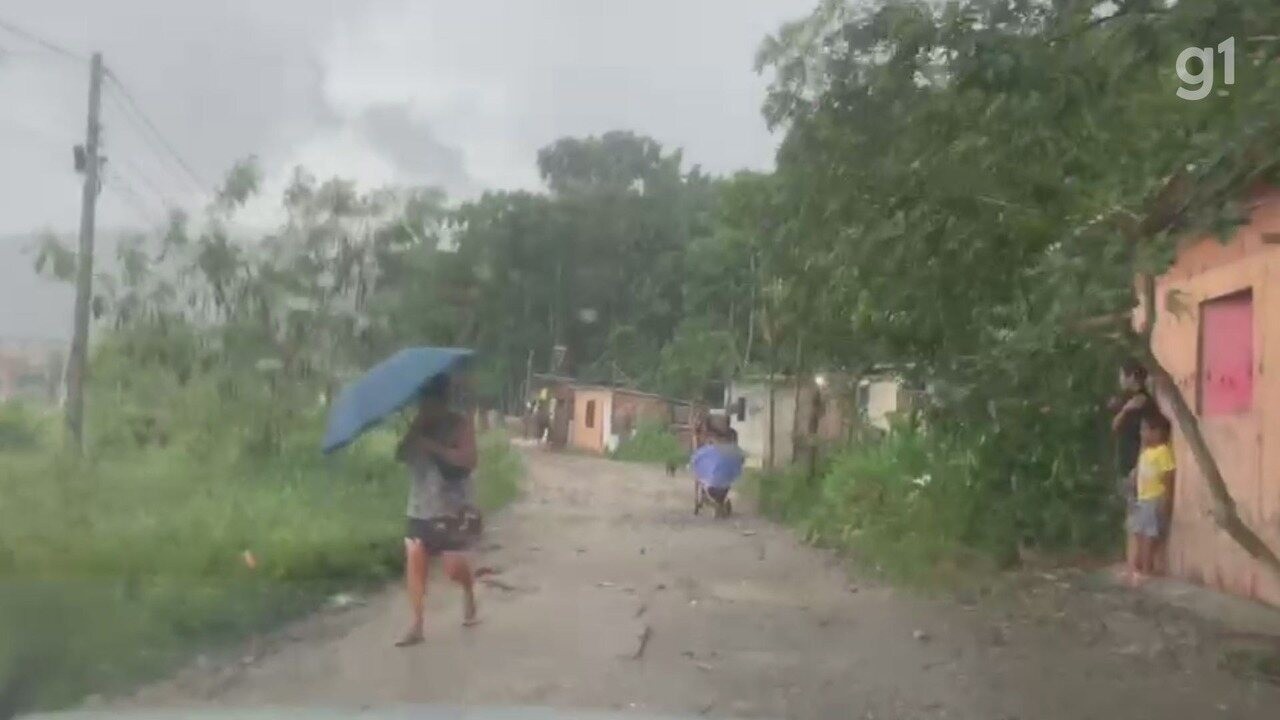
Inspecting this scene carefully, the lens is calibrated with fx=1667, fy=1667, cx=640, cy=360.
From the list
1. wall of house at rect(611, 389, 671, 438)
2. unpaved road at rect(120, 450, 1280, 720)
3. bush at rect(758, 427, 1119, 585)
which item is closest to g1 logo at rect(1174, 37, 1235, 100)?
unpaved road at rect(120, 450, 1280, 720)

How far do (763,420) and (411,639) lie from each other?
1608 cm

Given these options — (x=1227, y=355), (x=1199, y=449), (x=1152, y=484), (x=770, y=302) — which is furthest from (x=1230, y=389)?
(x=770, y=302)

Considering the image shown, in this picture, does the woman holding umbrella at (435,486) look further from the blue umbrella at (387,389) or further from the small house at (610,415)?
the small house at (610,415)

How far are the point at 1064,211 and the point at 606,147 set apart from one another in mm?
8075

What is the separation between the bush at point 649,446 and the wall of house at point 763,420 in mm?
1177

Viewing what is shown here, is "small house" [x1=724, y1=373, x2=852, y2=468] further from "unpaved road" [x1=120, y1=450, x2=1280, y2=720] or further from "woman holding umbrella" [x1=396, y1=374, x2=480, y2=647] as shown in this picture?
"woman holding umbrella" [x1=396, y1=374, x2=480, y2=647]

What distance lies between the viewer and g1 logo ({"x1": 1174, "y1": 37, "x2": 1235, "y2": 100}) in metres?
6.99

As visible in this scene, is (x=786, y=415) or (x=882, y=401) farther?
(x=786, y=415)

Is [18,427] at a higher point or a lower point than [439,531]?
higher

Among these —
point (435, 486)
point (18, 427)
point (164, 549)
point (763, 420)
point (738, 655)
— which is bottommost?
point (738, 655)

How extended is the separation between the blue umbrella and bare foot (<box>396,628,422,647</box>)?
1077 millimetres

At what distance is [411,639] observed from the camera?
8.88 metres

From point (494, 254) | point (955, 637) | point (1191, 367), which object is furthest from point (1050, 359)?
point (494, 254)

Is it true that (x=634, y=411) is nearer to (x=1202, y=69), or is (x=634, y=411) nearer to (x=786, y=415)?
(x=786, y=415)
